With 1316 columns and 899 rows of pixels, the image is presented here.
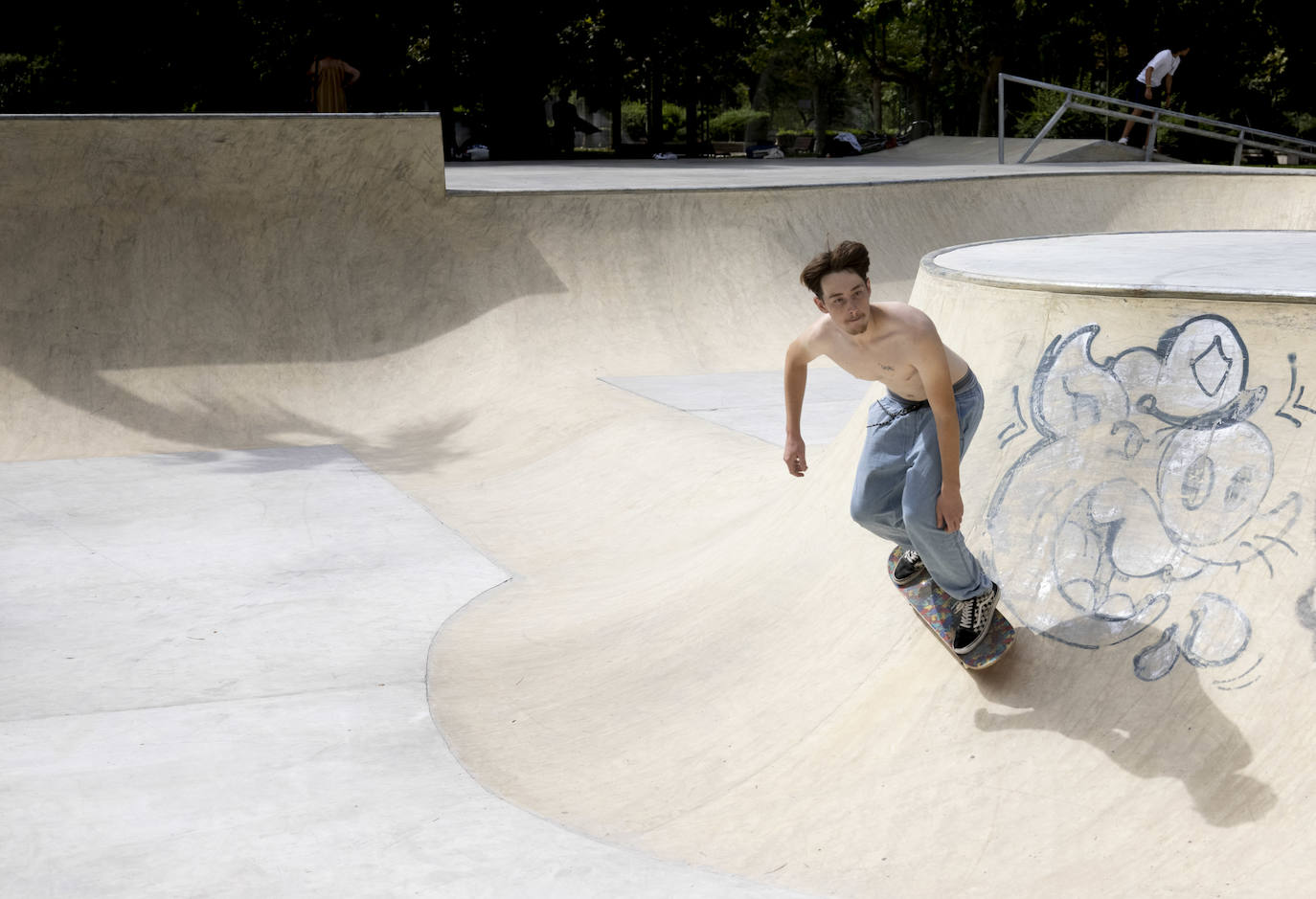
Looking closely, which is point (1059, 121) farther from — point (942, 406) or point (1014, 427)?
point (942, 406)

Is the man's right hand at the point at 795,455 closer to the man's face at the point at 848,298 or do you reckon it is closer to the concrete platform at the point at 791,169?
the man's face at the point at 848,298

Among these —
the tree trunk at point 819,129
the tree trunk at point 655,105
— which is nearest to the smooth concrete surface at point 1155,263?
the tree trunk at point 655,105

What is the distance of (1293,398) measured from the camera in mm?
3688

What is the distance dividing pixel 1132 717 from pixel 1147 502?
0.66 metres

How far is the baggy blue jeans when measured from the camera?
3576 millimetres

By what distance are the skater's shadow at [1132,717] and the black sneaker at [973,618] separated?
195 mm

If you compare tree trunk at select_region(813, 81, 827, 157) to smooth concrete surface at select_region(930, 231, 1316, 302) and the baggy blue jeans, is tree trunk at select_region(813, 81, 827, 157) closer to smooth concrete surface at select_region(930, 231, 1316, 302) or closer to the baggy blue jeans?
smooth concrete surface at select_region(930, 231, 1316, 302)

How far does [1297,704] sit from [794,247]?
32.4 feet

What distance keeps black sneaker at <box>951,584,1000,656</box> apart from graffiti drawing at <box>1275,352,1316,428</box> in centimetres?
98

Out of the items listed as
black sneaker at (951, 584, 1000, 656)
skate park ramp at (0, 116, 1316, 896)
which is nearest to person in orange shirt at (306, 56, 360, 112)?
skate park ramp at (0, 116, 1316, 896)

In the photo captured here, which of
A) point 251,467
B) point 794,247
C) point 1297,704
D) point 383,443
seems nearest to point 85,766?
point 1297,704

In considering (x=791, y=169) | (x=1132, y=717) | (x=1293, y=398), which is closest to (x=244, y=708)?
(x=1132, y=717)

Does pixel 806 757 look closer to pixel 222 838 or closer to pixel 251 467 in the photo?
pixel 222 838

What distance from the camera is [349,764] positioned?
4516 millimetres
